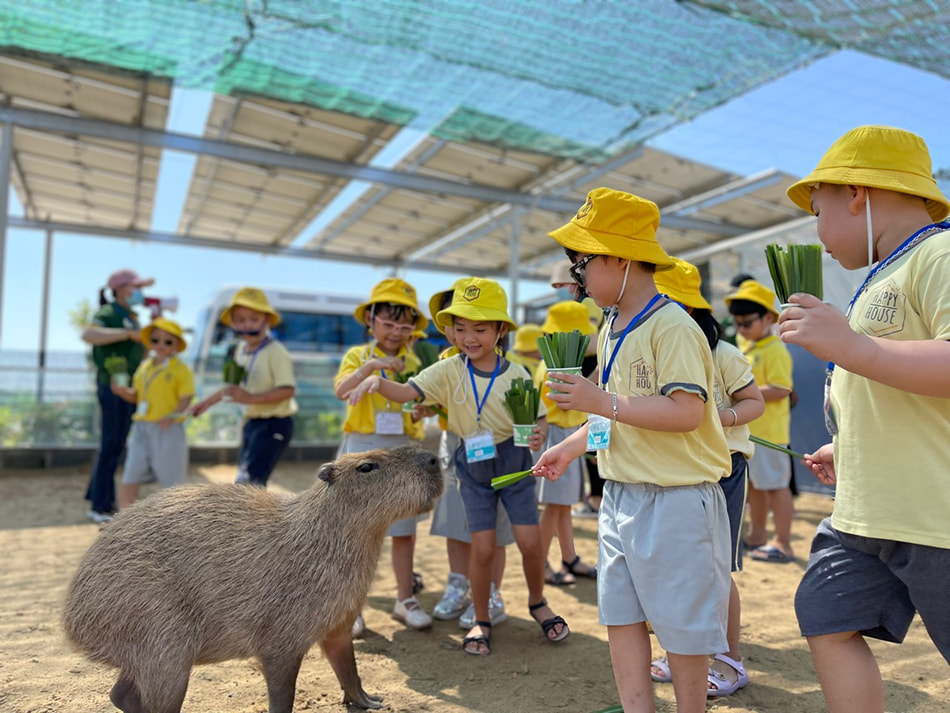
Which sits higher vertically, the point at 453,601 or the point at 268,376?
the point at 268,376

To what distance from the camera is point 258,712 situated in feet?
8.44

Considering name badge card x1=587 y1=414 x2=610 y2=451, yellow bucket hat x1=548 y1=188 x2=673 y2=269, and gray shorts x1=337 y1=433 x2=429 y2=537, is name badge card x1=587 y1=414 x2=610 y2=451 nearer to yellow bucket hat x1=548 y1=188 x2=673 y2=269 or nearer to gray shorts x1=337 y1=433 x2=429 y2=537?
yellow bucket hat x1=548 y1=188 x2=673 y2=269

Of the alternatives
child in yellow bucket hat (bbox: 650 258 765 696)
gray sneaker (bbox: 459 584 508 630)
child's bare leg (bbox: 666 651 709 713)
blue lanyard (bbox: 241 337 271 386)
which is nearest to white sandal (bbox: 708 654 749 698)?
child in yellow bucket hat (bbox: 650 258 765 696)

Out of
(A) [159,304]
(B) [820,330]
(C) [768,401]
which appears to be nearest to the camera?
(B) [820,330]

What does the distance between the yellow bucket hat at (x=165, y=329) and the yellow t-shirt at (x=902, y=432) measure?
16.5ft

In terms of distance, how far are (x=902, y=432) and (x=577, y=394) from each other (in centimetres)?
79

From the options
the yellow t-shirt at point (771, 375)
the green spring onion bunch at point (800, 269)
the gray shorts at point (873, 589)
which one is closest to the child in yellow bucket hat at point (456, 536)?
the gray shorts at point (873, 589)

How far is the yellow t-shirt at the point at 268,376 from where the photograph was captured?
4562 mm

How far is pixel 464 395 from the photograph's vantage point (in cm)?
328

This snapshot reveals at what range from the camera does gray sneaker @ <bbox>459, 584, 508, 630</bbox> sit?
3.51 meters

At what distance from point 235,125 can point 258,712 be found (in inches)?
319

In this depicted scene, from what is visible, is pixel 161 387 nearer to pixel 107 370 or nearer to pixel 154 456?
pixel 154 456

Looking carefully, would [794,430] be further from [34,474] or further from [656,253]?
[34,474]

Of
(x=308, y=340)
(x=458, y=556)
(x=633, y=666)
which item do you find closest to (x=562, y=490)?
(x=458, y=556)
